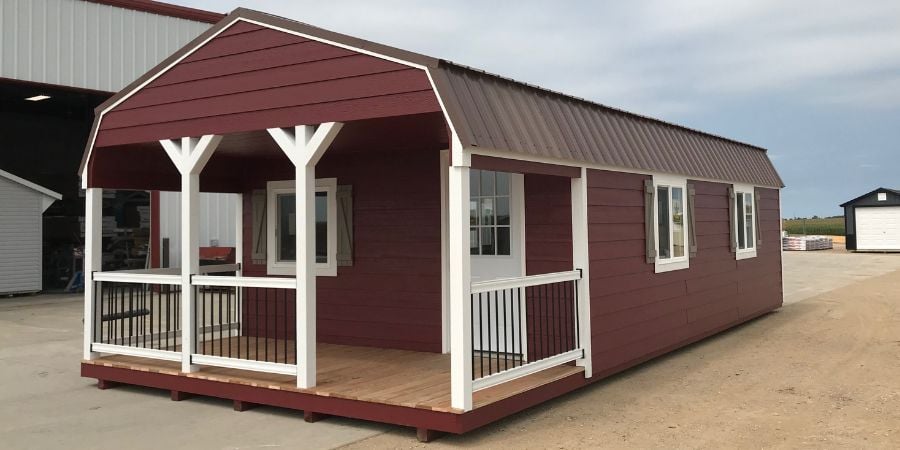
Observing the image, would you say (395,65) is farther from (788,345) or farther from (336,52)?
(788,345)

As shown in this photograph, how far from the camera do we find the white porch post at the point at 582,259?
6.07 meters

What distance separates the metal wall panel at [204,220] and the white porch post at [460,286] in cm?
1299

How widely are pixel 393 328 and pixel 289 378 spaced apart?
66.4 inches

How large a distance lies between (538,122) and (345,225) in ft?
8.78

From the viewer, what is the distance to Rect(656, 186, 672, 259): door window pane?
7.52 m

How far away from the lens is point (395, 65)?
498 cm

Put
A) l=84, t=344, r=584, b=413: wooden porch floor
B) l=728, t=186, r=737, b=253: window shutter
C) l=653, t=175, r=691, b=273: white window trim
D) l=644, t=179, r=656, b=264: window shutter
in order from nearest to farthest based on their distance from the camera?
l=84, t=344, r=584, b=413: wooden porch floor → l=644, t=179, r=656, b=264: window shutter → l=653, t=175, r=691, b=273: white window trim → l=728, t=186, r=737, b=253: window shutter

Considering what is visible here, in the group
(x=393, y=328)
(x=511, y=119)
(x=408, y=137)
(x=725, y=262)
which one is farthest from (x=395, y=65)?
(x=725, y=262)

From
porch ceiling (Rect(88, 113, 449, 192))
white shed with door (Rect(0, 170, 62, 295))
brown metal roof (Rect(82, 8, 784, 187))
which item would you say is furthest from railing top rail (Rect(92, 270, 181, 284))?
white shed with door (Rect(0, 170, 62, 295))

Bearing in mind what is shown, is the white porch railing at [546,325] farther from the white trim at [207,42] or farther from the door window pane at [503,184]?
the white trim at [207,42]

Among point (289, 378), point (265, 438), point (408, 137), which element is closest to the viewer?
point (265, 438)

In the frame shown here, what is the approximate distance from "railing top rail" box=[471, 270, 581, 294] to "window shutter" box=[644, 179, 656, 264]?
136 cm

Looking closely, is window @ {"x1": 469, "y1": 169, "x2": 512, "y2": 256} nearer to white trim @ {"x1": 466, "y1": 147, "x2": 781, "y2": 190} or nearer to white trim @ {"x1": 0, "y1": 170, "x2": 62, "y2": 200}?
white trim @ {"x1": 466, "y1": 147, "x2": 781, "y2": 190}

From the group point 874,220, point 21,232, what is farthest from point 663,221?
point 874,220
